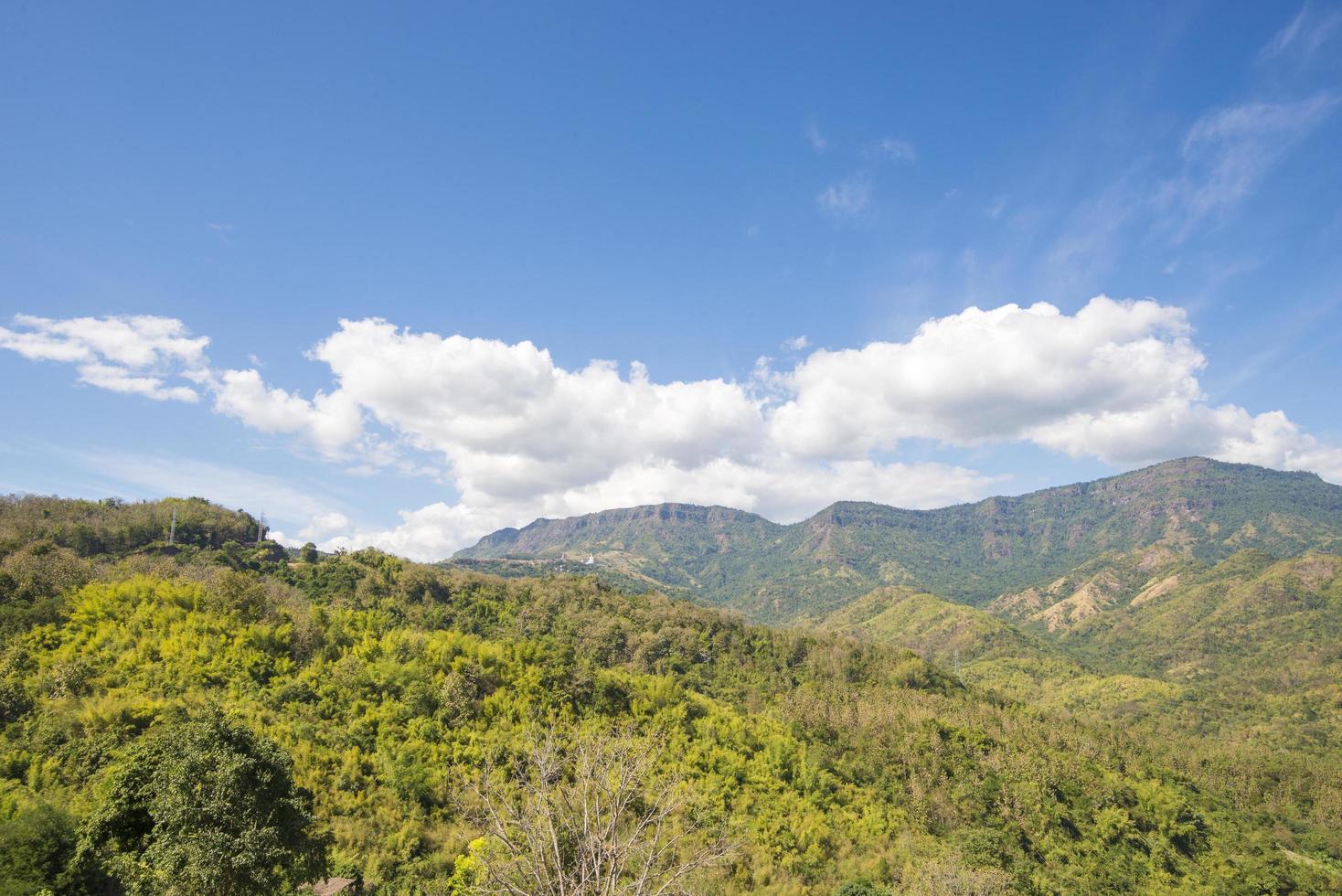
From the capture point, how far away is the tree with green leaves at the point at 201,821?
16.5m

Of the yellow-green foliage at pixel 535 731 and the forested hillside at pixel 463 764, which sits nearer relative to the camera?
the forested hillside at pixel 463 764

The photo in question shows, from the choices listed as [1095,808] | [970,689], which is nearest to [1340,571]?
[970,689]

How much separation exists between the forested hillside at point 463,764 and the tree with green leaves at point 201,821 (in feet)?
0.27

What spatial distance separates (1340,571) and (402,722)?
232890 mm

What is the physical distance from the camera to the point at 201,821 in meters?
17.2

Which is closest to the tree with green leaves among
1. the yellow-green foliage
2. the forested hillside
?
the forested hillside

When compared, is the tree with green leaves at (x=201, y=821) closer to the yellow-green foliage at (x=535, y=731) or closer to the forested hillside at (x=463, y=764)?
the forested hillside at (x=463, y=764)

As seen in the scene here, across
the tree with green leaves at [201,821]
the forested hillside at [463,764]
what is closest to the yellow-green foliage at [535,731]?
the forested hillside at [463,764]

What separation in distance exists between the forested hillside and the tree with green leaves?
3.2 inches

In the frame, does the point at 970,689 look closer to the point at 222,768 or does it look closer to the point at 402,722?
the point at 402,722

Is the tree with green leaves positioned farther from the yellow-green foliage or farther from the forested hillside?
the yellow-green foliage

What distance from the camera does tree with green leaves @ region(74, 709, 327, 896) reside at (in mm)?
16531

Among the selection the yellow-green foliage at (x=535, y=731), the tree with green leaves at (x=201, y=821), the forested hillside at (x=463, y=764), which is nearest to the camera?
the tree with green leaves at (x=201, y=821)

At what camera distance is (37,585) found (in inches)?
1390
